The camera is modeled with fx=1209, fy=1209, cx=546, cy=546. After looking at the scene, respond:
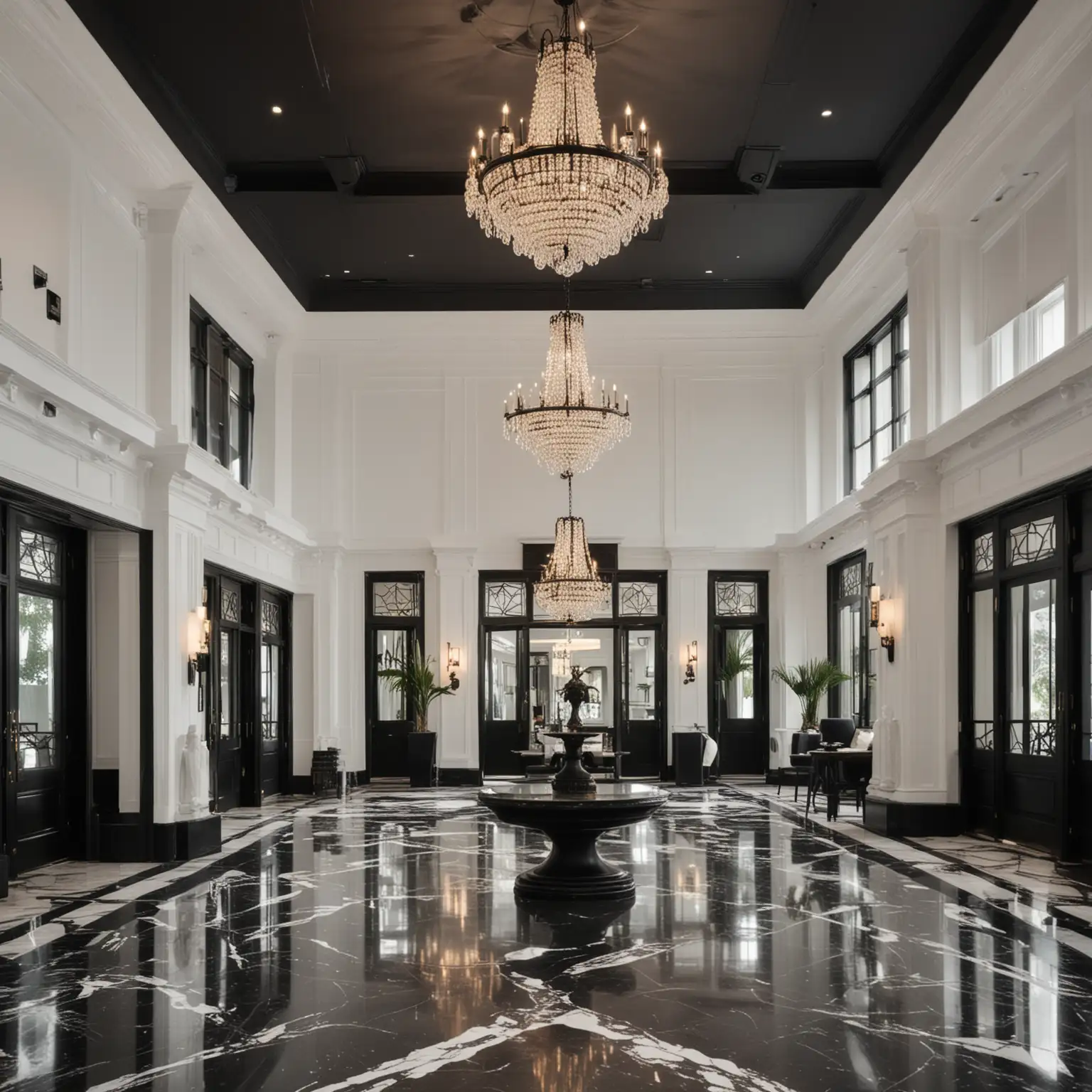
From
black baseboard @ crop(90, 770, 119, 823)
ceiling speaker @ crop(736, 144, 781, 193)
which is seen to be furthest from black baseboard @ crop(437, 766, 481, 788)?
ceiling speaker @ crop(736, 144, 781, 193)

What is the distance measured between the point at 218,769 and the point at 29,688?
4490 mm

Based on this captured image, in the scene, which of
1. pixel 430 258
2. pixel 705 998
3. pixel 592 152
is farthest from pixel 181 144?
pixel 705 998

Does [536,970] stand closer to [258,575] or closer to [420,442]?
[258,575]

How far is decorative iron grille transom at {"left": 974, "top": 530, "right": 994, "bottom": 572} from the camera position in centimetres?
1075

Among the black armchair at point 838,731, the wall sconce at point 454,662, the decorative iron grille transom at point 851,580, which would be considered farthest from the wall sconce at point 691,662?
the wall sconce at point 454,662

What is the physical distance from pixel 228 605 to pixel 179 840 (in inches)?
170

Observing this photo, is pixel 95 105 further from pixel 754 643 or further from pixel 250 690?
pixel 754 643

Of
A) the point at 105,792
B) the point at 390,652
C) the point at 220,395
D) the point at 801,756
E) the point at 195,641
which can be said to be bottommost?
the point at 801,756

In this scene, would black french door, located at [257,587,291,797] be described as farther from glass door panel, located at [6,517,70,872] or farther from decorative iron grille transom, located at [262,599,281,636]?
glass door panel, located at [6,517,70,872]

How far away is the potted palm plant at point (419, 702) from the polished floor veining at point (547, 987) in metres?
7.61

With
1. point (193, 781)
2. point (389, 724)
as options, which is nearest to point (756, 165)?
point (193, 781)

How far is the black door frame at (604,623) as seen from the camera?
17.6 metres

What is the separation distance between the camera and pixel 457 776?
17.2m

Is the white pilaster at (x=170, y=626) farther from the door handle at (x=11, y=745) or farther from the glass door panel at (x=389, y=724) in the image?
the glass door panel at (x=389, y=724)
